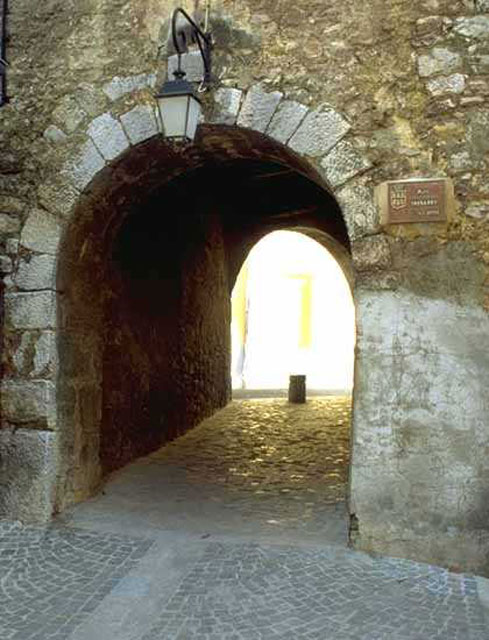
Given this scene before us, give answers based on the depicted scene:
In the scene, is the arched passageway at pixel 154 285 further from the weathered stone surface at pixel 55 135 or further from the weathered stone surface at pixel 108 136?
the weathered stone surface at pixel 55 135

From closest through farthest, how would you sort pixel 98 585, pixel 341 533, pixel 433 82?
pixel 98 585, pixel 433 82, pixel 341 533

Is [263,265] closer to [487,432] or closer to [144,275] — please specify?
[144,275]

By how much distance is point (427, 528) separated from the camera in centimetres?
333

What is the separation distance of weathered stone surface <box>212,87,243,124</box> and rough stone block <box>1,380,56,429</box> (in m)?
1.90

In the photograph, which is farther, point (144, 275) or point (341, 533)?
point (144, 275)

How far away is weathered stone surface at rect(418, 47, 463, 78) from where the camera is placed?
11.2 feet

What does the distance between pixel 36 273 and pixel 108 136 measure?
957mm

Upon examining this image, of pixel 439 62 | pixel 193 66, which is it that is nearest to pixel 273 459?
pixel 193 66

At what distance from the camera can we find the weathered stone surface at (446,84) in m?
3.41

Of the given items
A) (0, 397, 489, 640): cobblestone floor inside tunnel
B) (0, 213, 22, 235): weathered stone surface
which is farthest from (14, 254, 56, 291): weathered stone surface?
(0, 397, 489, 640): cobblestone floor inside tunnel

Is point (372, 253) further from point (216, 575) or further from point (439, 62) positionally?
point (216, 575)

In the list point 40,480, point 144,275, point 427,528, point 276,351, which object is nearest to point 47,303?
point 40,480

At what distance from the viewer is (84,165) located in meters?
3.96

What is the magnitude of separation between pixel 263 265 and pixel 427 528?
13272mm
